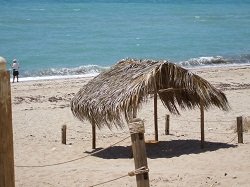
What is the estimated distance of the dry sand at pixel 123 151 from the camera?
33.7 ft

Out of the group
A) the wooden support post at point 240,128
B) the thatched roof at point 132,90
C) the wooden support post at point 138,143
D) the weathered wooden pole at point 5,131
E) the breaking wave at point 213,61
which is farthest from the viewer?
the breaking wave at point 213,61

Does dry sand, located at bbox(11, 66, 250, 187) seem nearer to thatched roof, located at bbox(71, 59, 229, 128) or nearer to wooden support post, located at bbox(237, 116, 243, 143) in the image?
wooden support post, located at bbox(237, 116, 243, 143)

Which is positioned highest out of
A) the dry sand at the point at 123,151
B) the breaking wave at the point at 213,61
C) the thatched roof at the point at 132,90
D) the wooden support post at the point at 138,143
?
the breaking wave at the point at 213,61

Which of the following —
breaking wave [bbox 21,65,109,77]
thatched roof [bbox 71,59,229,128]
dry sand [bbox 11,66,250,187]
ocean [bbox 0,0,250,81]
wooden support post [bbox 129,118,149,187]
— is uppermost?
ocean [bbox 0,0,250,81]

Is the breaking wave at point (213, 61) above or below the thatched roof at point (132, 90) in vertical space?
above

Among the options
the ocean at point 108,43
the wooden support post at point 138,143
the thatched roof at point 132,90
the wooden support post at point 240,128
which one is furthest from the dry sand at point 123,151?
the ocean at point 108,43

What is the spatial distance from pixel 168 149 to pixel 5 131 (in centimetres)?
787

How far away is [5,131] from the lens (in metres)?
5.67

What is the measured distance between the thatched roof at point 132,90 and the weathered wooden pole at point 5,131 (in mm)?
6082

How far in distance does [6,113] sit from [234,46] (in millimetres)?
42142

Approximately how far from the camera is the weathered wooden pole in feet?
18.4

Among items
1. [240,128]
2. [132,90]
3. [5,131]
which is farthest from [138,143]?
[240,128]


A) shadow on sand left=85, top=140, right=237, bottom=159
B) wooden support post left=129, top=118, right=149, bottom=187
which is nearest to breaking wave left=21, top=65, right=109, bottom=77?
shadow on sand left=85, top=140, right=237, bottom=159

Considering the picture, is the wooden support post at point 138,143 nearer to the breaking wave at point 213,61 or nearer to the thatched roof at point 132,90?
the thatched roof at point 132,90
